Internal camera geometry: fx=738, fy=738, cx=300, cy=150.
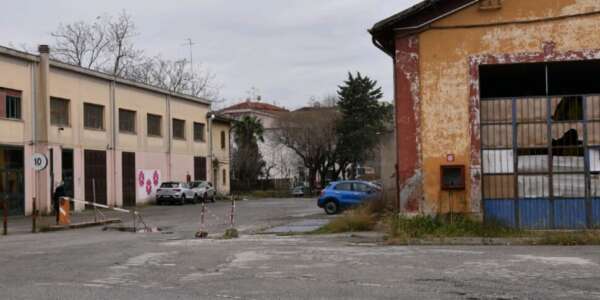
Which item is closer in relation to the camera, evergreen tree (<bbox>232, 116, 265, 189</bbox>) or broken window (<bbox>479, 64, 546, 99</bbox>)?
broken window (<bbox>479, 64, 546, 99</bbox>)

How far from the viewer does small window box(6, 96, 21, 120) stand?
3338 centimetres

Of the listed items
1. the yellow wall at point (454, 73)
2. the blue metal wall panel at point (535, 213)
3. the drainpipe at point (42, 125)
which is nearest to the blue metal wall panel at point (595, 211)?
the blue metal wall panel at point (535, 213)

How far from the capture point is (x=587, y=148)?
17.1 metres

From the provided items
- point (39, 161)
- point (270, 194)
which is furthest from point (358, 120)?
point (39, 161)

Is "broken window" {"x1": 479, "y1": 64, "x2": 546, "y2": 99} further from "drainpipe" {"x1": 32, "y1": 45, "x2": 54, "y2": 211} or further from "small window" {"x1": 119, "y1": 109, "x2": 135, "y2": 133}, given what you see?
"small window" {"x1": 119, "y1": 109, "x2": 135, "y2": 133}

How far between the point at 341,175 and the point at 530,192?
5885cm

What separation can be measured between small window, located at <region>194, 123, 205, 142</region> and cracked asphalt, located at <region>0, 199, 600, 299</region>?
125 ft

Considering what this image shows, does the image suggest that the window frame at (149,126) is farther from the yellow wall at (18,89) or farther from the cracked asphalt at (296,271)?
the cracked asphalt at (296,271)

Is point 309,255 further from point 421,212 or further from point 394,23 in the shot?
point 394,23

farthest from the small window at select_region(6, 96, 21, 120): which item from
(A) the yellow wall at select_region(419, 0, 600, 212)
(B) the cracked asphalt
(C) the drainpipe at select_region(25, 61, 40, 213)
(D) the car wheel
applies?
(A) the yellow wall at select_region(419, 0, 600, 212)

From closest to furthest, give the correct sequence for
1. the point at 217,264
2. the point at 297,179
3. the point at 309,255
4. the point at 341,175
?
the point at 217,264 < the point at 309,255 < the point at 341,175 < the point at 297,179

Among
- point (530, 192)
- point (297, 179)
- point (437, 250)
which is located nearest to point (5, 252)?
point (437, 250)

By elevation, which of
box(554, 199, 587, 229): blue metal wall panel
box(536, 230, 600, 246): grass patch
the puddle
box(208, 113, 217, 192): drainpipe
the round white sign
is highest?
box(208, 113, 217, 192): drainpipe

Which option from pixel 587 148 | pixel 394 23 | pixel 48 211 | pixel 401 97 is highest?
pixel 394 23
